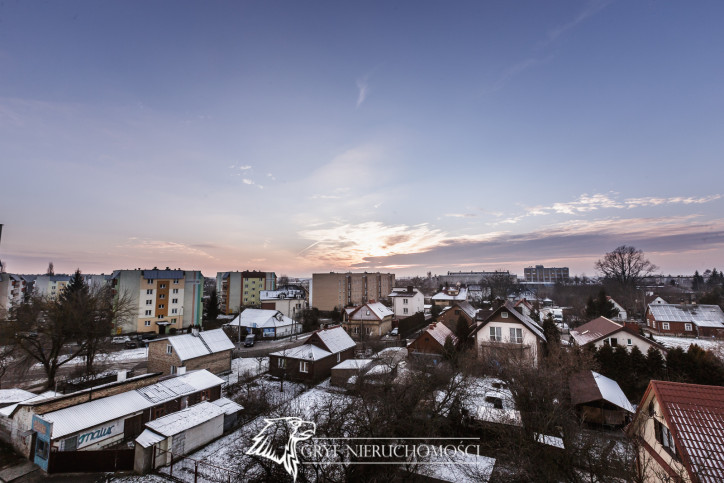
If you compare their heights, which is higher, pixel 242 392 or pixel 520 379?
pixel 520 379

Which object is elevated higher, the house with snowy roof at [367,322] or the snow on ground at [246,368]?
the house with snowy roof at [367,322]

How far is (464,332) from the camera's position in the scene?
3375cm

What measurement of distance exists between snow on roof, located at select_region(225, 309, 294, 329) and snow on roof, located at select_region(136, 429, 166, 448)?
31602 millimetres

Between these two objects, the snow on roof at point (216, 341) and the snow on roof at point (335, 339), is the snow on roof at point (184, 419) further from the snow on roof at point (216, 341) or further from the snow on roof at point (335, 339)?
the snow on roof at point (335, 339)

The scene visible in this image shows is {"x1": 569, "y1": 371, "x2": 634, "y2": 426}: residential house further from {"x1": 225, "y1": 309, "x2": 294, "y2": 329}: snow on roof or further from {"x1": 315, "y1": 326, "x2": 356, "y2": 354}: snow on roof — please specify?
{"x1": 225, "y1": 309, "x2": 294, "y2": 329}: snow on roof

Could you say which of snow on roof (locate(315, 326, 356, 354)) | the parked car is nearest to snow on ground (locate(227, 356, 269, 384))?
the parked car

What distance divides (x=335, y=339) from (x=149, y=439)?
19.1 m

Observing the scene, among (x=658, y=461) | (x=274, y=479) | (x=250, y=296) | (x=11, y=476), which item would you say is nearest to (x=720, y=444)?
(x=658, y=461)

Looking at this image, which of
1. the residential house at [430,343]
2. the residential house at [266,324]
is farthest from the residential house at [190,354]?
the residential house at [430,343]

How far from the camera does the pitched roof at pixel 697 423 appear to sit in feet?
26.6

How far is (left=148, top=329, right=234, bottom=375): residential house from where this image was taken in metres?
26.2

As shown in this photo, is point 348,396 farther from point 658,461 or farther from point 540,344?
point 540,344

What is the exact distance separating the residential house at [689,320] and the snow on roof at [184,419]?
58.6 meters

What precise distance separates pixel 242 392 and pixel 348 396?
8820 mm
